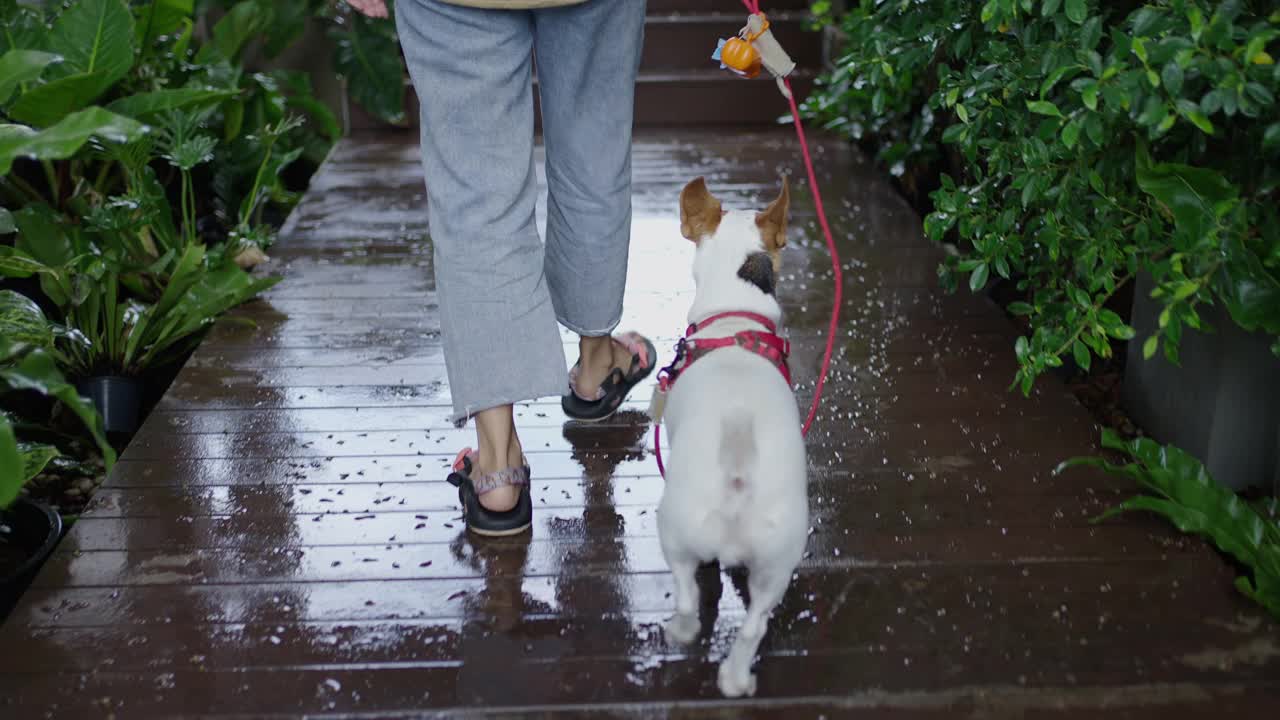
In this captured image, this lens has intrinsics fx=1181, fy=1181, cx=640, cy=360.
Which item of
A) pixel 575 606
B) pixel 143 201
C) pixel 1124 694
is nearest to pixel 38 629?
pixel 575 606

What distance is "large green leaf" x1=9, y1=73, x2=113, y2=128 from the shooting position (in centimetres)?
262

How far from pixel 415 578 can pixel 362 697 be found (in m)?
0.32

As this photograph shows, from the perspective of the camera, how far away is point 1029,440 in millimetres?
2426

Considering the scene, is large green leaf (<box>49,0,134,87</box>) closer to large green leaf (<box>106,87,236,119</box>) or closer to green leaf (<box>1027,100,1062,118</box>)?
large green leaf (<box>106,87,236,119</box>)

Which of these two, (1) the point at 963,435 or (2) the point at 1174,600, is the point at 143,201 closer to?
(1) the point at 963,435

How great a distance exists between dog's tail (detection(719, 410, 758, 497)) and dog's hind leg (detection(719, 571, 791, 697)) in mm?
140

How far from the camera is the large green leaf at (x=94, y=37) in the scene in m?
2.84

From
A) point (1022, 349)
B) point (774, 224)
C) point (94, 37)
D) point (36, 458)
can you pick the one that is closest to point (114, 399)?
point (36, 458)

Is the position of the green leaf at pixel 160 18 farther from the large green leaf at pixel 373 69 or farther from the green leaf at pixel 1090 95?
the green leaf at pixel 1090 95

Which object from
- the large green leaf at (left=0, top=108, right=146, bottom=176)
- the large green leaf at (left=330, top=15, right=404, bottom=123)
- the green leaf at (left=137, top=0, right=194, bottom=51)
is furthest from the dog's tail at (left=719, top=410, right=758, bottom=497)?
the large green leaf at (left=330, top=15, right=404, bottom=123)

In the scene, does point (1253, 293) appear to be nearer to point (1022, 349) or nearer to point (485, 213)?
point (1022, 349)

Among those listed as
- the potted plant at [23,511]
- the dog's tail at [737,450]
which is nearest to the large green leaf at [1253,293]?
the dog's tail at [737,450]

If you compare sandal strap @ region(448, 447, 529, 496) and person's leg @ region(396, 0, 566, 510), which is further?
sandal strap @ region(448, 447, 529, 496)

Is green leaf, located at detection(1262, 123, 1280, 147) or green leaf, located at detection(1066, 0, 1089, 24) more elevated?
green leaf, located at detection(1066, 0, 1089, 24)
